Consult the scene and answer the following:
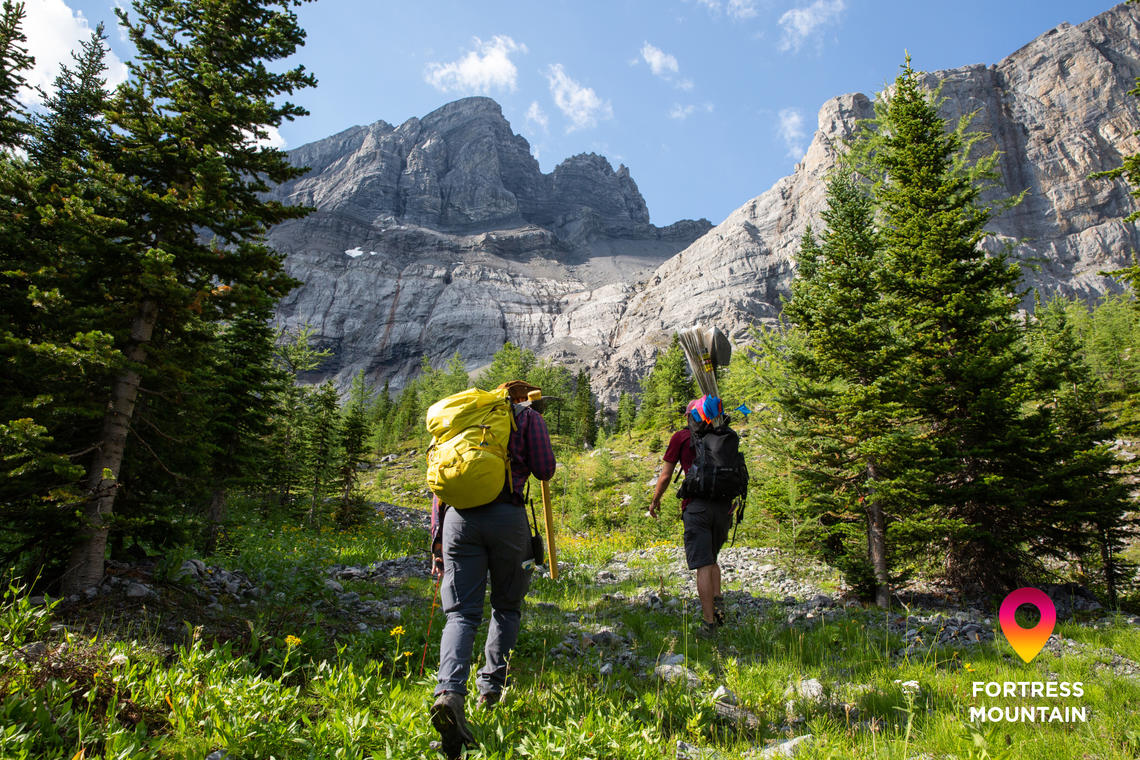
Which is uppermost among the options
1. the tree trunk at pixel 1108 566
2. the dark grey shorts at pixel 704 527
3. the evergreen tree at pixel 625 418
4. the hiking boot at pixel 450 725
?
the evergreen tree at pixel 625 418

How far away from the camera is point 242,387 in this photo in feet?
42.1

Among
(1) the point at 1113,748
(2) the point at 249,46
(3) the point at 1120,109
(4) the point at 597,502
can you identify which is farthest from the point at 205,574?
(3) the point at 1120,109

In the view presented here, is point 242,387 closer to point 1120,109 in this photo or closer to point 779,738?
point 779,738

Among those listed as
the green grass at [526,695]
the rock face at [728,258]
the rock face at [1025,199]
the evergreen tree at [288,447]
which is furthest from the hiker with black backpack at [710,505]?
the rock face at [1025,199]

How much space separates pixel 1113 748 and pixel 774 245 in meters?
144

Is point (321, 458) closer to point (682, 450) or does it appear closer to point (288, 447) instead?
point (288, 447)

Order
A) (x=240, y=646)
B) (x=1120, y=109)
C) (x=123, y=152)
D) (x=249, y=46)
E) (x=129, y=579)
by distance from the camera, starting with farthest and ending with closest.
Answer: (x=1120, y=109) → (x=249, y=46) → (x=123, y=152) → (x=129, y=579) → (x=240, y=646)

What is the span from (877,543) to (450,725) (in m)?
7.61

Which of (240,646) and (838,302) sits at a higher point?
(838,302)

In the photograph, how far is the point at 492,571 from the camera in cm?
400

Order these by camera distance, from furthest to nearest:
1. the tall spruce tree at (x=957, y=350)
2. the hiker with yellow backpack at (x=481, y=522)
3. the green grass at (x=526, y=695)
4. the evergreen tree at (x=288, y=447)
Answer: the evergreen tree at (x=288, y=447) → the tall spruce tree at (x=957, y=350) → the hiker with yellow backpack at (x=481, y=522) → the green grass at (x=526, y=695)

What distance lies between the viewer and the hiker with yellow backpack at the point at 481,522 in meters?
3.75

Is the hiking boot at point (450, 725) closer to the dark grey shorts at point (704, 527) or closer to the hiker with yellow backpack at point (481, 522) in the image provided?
the hiker with yellow backpack at point (481, 522)

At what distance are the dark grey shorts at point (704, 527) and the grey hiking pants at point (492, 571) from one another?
2957 millimetres
